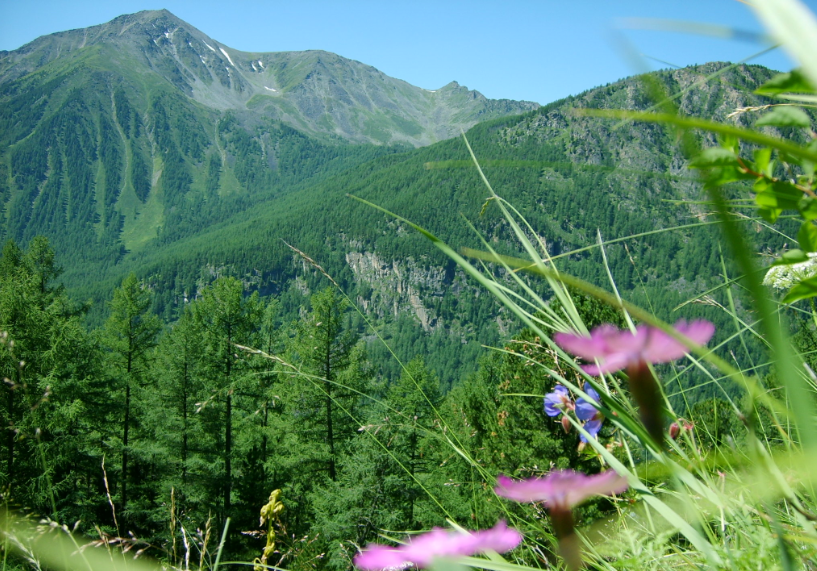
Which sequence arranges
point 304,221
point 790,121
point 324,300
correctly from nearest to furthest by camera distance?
point 790,121
point 324,300
point 304,221

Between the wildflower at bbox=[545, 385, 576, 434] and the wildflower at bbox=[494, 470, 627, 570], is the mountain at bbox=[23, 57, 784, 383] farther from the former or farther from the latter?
the wildflower at bbox=[494, 470, 627, 570]

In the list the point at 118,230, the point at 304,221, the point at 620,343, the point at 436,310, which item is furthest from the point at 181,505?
the point at 118,230

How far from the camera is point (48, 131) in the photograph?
178m

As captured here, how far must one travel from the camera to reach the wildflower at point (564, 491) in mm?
312

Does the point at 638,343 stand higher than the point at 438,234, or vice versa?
the point at 638,343

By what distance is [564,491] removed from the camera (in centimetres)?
34

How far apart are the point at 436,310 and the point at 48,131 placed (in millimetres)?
146273

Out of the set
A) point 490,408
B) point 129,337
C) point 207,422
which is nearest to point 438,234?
point 129,337

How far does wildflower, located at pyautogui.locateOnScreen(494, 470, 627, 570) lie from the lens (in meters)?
0.31

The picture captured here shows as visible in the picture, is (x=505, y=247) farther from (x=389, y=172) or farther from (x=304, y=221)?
(x=304, y=221)

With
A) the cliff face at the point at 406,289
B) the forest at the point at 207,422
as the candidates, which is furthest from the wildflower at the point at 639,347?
the cliff face at the point at 406,289

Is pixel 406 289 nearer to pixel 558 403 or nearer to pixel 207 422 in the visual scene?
pixel 207 422

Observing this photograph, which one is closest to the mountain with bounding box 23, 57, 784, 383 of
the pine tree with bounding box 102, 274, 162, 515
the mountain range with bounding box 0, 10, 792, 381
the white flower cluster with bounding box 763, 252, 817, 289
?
the mountain range with bounding box 0, 10, 792, 381

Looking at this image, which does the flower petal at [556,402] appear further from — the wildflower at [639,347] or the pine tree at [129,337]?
the pine tree at [129,337]
